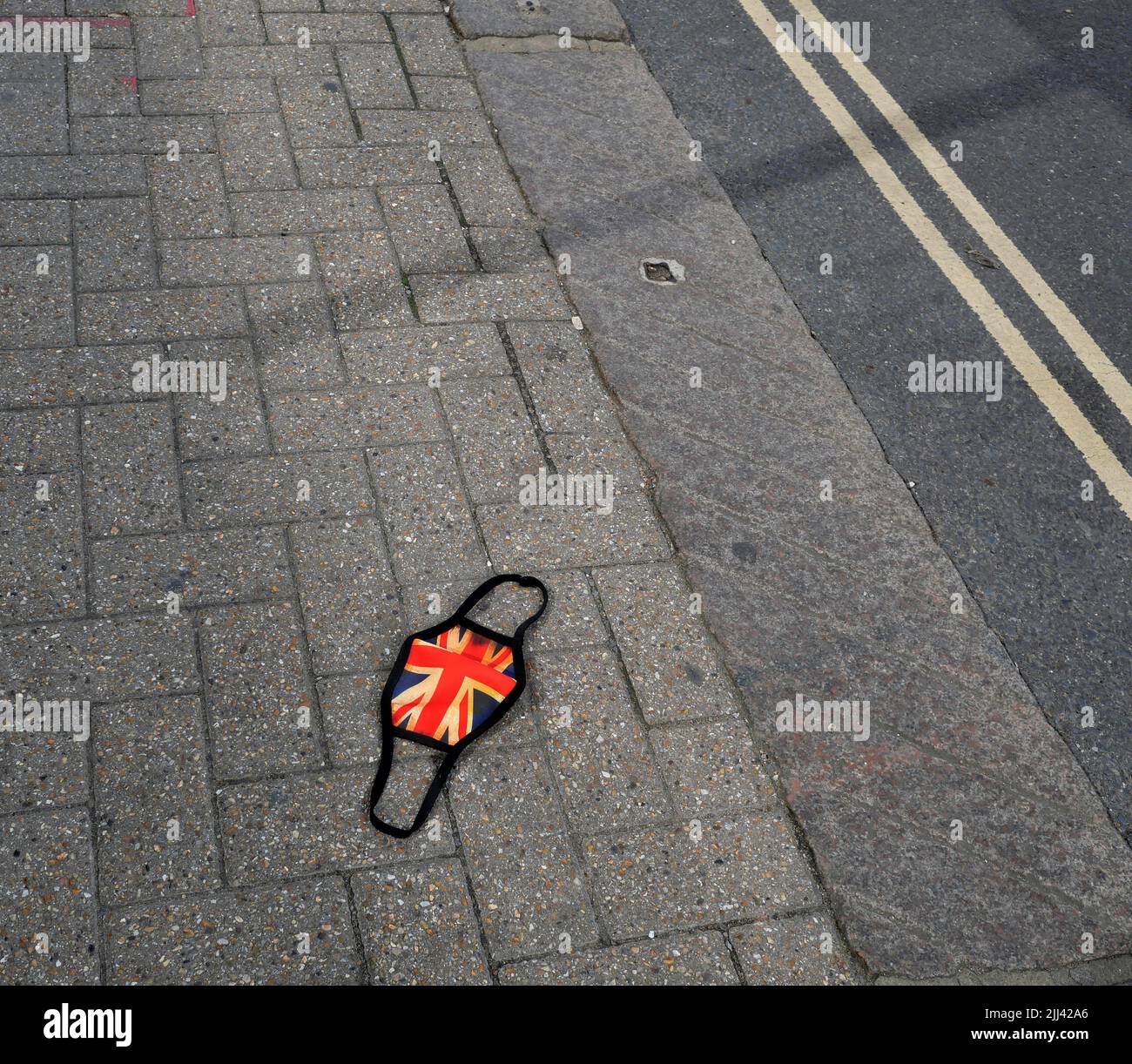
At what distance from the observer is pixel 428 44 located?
19.6 ft

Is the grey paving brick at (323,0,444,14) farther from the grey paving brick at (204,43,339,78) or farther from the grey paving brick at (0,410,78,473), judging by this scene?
the grey paving brick at (0,410,78,473)

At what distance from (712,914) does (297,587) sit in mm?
1621

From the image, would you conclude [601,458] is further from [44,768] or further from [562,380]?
[44,768]

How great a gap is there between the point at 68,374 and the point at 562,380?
A: 5.90 ft

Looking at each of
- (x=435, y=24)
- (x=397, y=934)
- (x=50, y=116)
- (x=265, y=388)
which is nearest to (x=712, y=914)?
(x=397, y=934)

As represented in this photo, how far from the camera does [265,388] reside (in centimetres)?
431

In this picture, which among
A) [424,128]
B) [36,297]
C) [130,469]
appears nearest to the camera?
[130,469]

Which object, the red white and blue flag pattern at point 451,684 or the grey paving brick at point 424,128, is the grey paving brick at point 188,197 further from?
the red white and blue flag pattern at point 451,684

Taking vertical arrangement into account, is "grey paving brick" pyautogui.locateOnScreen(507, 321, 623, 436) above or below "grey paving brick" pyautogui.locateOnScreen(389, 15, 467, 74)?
below

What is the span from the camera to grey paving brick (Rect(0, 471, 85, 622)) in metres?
3.62

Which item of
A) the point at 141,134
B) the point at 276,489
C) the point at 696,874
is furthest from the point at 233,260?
the point at 696,874

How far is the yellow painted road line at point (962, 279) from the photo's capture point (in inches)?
185

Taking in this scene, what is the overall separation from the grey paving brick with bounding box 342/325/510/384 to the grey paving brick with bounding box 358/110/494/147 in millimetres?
1265

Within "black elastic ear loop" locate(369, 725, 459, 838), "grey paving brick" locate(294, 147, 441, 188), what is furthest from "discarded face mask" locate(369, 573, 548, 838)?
"grey paving brick" locate(294, 147, 441, 188)
